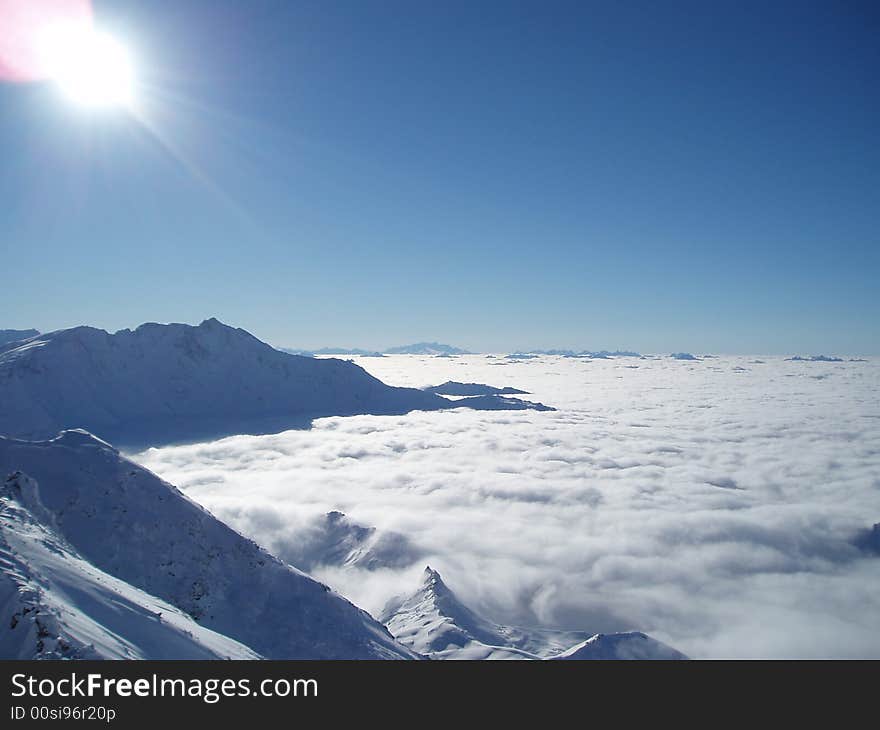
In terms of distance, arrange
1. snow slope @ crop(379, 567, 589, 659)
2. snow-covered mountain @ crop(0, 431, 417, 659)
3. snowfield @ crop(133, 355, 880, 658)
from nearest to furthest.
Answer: snow-covered mountain @ crop(0, 431, 417, 659) < snow slope @ crop(379, 567, 589, 659) < snowfield @ crop(133, 355, 880, 658)

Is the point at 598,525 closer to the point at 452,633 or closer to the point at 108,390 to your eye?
the point at 452,633

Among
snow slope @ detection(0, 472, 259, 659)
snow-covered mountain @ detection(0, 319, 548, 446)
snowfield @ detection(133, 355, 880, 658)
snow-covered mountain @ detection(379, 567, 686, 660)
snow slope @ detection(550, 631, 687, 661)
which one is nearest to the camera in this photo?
snow slope @ detection(0, 472, 259, 659)

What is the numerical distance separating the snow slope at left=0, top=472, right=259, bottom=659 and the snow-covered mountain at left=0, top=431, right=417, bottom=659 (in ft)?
0.76

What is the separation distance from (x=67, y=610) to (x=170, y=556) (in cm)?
1308

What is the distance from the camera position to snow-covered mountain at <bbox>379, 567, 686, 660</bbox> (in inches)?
1733

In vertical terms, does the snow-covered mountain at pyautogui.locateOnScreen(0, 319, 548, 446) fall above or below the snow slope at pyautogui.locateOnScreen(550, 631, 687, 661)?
above

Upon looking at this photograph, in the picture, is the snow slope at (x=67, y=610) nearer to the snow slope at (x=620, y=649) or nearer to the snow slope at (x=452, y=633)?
the snow slope at (x=452, y=633)

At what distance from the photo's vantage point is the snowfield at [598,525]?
75812mm

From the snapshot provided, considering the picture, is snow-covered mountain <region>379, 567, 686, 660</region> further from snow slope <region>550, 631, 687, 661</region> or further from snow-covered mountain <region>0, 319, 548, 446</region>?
snow-covered mountain <region>0, 319, 548, 446</region>

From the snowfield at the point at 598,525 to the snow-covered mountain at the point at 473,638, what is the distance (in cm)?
192

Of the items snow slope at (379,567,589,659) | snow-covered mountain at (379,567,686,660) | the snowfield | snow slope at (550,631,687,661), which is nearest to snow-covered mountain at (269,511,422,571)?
the snowfield

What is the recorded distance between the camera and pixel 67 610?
17.8 metres
